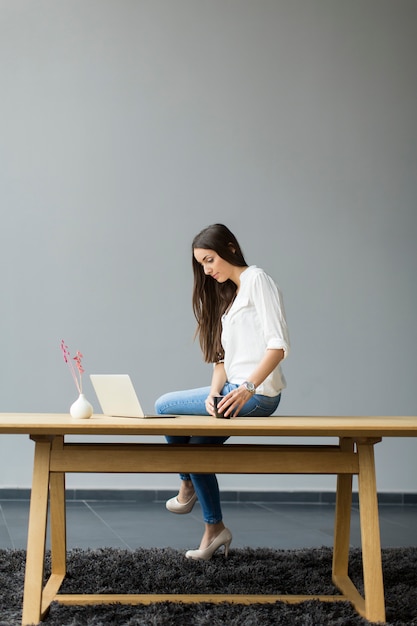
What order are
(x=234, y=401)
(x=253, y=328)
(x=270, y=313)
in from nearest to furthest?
1. (x=234, y=401)
2. (x=270, y=313)
3. (x=253, y=328)

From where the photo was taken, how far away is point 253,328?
10.5 feet

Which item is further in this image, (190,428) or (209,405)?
(209,405)

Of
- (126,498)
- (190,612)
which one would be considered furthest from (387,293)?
(190,612)

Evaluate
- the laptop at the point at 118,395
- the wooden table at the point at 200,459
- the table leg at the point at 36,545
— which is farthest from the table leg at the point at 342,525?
the table leg at the point at 36,545

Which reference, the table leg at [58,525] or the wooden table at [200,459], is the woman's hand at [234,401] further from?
the table leg at [58,525]

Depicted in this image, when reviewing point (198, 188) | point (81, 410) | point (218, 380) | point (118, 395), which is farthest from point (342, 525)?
point (198, 188)

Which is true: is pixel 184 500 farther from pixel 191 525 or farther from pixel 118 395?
pixel 191 525

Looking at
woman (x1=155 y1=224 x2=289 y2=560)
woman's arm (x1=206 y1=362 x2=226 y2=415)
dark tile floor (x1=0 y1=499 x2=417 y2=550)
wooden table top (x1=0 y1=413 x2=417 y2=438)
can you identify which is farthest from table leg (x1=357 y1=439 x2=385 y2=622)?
dark tile floor (x1=0 y1=499 x2=417 y2=550)

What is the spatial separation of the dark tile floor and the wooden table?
1.17 meters

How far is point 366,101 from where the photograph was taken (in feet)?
18.5

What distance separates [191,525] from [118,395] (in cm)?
192

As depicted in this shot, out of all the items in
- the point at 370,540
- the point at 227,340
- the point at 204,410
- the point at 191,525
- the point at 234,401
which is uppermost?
the point at 227,340

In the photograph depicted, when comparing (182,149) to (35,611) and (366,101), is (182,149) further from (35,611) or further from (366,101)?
(35,611)

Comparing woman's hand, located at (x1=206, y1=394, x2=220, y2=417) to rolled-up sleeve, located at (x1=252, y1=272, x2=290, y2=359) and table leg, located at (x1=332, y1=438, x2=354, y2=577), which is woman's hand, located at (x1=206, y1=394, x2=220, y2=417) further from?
table leg, located at (x1=332, y1=438, x2=354, y2=577)
